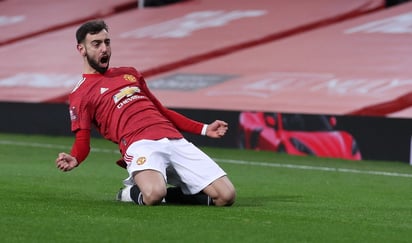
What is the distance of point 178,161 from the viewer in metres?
8.98

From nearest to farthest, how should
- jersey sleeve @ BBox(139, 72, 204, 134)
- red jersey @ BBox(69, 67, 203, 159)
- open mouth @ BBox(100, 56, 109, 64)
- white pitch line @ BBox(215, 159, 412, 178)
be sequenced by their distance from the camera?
1. red jersey @ BBox(69, 67, 203, 159)
2. open mouth @ BBox(100, 56, 109, 64)
3. jersey sleeve @ BBox(139, 72, 204, 134)
4. white pitch line @ BBox(215, 159, 412, 178)

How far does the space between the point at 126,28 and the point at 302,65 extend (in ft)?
20.0

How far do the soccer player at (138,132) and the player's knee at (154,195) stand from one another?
0.01 metres

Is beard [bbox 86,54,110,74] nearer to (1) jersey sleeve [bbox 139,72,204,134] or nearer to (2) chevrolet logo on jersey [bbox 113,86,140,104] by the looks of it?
(2) chevrolet logo on jersey [bbox 113,86,140,104]

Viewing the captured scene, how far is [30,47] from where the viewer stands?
2545 cm

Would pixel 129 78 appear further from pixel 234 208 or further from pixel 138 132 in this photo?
pixel 234 208

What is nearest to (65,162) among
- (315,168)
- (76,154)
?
(76,154)

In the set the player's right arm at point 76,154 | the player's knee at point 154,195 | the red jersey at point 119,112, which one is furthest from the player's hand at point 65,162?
the player's knee at point 154,195

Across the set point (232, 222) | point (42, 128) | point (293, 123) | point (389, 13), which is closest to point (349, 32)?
point (389, 13)

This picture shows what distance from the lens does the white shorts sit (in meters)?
8.86

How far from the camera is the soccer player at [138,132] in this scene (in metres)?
8.84

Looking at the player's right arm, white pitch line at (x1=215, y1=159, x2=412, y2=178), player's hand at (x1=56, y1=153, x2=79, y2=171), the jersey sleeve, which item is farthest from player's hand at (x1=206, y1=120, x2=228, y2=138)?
white pitch line at (x1=215, y1=159, x2=412, y2=178)

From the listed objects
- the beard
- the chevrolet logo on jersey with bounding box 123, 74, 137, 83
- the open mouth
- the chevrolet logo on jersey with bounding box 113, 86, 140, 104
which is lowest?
the chevrolet logo on jersey with bounding box 113, 86, 140, 104

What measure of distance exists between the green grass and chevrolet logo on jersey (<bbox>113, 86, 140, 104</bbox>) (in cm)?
83
